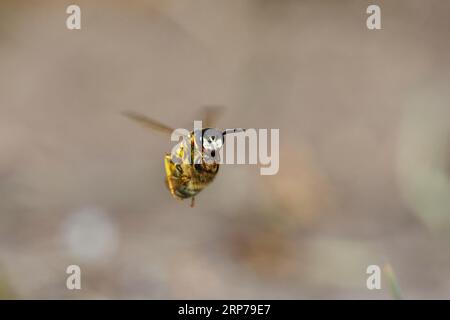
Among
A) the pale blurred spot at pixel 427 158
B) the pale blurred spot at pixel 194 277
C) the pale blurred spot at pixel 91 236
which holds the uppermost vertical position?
the pale blurred spot at pixel 427 158

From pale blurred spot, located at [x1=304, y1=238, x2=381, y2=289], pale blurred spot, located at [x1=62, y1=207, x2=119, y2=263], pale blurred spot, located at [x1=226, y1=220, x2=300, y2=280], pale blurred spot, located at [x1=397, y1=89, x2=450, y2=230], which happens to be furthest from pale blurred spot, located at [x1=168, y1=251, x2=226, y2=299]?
pale blurred spot, located at [x1=397, y1=89, x2=450, y2=230]

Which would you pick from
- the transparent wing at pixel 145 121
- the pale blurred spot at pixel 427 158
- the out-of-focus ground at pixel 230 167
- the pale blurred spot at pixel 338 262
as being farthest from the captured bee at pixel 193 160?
the pale blurred spot at pixel 427 158

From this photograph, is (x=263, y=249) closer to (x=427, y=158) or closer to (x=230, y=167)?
(x=230, y=167)

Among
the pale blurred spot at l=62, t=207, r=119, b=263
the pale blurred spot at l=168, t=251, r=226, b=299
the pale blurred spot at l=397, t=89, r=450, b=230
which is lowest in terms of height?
the pale blurred spot at l=168, t=251, r=226, b=299

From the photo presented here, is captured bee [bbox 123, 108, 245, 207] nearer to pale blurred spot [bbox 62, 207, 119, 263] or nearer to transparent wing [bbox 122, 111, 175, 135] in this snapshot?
transparent wing [bbox 122, 111, 175, 135]

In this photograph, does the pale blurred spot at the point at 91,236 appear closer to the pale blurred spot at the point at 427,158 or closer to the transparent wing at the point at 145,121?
the pale blurred spot at the point at 427,158

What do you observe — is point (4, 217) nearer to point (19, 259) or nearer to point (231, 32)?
point (19, 259)

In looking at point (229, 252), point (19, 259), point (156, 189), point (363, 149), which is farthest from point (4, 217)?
point (363, 149)
